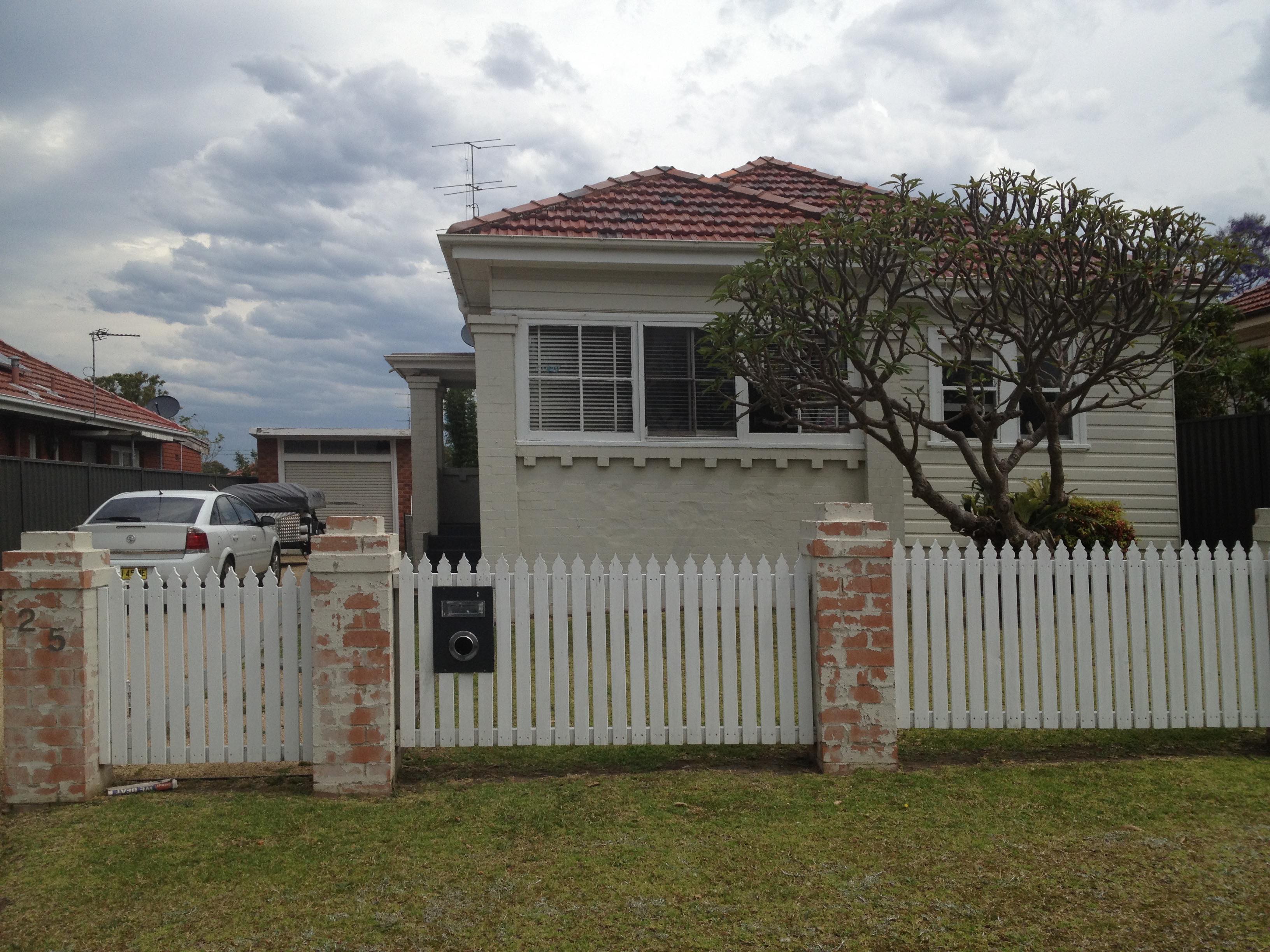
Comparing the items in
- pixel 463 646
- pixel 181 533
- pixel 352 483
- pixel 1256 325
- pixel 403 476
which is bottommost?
pixel 463 646

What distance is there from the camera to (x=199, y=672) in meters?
→ 5.35

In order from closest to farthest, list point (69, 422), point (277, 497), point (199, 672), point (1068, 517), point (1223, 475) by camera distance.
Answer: point (199, 672)
point (1068, 517)
point (1223, 475)
point (277, 497)
point (69, 422)

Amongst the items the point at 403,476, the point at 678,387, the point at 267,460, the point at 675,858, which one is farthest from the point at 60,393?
the point at 675,858

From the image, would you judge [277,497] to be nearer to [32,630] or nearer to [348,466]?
[348,466]

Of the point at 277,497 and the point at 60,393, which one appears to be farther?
the point at 60,393

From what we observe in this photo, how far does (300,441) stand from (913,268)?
63.2 feet

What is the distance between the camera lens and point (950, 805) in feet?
16.5

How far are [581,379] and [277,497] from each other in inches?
421

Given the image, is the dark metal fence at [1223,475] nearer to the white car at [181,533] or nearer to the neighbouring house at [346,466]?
the white car at [181,533]

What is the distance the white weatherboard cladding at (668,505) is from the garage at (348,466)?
47.4 ft

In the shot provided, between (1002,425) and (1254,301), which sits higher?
(1254,301)

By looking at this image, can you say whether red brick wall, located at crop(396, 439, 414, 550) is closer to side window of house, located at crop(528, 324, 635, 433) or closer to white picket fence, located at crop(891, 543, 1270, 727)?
side window of house, located at crop(528, 324, 635, 433)

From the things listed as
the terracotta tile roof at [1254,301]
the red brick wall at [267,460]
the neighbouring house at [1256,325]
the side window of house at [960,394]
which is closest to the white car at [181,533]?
the side window of house at [960,394]

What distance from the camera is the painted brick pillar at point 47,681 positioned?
16.9ft
